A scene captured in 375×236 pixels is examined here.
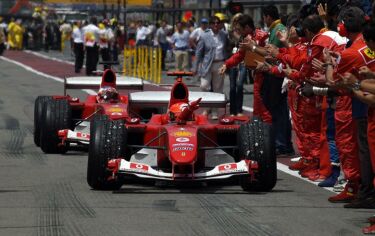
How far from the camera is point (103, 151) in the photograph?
40.1 ft

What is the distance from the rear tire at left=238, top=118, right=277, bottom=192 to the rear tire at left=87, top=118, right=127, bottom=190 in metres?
1.22

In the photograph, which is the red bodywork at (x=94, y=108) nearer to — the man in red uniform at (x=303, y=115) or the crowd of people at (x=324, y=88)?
the crowd of people at (x=324, y=88)

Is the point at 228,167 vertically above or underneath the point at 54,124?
above

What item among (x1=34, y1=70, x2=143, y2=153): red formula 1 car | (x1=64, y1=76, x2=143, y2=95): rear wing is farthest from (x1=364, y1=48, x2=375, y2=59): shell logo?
(x1=64, y1=76, x2=143, y2=95): rear wing

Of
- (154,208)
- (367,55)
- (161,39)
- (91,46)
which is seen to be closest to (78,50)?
(91,46)

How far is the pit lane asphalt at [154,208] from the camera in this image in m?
10.1

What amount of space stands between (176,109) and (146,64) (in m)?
23.2

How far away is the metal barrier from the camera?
35375mm

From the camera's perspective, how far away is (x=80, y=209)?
36.4 feet

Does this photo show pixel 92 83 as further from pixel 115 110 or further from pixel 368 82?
pixel 368 82

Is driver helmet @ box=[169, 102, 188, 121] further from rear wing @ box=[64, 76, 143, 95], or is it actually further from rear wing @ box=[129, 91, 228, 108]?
rear wing @ box=[64, 76, 143, 95]

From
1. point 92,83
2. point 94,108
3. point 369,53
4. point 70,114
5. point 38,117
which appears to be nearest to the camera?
point 369,53

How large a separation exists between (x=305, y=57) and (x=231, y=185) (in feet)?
5.78

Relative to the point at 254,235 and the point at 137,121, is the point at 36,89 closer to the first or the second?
the point at 137,121
